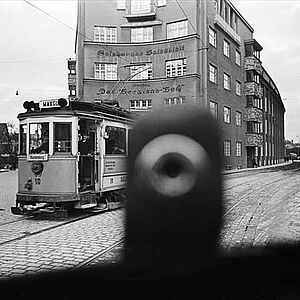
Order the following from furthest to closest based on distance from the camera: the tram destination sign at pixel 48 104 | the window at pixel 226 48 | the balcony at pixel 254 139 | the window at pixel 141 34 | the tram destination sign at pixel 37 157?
the tram destination sign at pixel 37 157 → the tram destination sign at pixel 48 104 → the balcony at pixel 254 139 → the window at pixel 226 48 → the window at pixel 141 34

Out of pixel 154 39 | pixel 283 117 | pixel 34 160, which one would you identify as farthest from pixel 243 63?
pixel 34 160

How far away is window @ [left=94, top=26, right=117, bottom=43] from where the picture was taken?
1.11 m

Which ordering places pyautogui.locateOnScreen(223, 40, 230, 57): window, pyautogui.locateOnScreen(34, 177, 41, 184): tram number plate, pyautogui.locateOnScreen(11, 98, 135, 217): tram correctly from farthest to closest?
pyautogui.locateOnScreen(34, 177, 41, 184): tram number plate, pyautogui.locateOnScreen(11, 98, 135, 217): tram, pyautogui.locateOnScreen(223, 40, 230, 57): window

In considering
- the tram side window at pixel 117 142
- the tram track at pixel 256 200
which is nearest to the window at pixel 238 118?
Answer: the tram side window at pixel 117 142

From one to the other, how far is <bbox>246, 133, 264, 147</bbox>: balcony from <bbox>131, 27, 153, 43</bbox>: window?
0.44 metres

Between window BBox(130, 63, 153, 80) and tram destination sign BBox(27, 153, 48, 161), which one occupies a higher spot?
window BBox(130, 63, 153, 80)

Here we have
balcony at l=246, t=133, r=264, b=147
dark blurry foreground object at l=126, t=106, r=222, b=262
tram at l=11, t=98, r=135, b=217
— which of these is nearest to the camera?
dark blurry foreground object at l=126, t=106, r=222, b=262

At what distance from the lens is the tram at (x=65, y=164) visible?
212 centimetres

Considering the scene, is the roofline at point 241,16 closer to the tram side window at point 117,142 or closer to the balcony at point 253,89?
the balcony at point 253,89

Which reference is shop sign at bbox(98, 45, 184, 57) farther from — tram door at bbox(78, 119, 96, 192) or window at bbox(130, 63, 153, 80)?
tram door at bbox(78, 119, 96, 192)

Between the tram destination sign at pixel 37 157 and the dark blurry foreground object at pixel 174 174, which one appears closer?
the dark blurry foreground object at pixel 174 174

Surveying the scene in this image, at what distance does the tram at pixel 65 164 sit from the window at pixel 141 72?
0.76 meters

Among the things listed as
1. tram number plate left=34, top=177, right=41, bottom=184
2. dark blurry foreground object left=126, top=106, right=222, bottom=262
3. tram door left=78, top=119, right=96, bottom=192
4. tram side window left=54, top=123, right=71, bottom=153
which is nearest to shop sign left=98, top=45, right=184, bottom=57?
dark blurry foreground object left=126, top=106, right=222, bottom=262

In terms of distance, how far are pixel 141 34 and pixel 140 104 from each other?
0.64 ft
